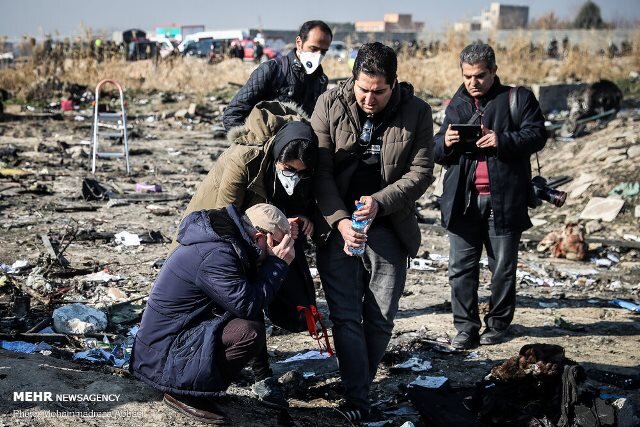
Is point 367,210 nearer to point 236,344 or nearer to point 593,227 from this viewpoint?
point 236,344

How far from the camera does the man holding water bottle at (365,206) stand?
4059mm

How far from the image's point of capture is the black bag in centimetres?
419

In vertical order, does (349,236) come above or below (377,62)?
below

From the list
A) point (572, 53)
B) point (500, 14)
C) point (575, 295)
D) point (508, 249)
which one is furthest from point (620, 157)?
point (500, 14)

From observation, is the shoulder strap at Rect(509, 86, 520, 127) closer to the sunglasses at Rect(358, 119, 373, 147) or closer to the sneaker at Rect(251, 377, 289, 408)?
the sunglasses at Rect(358, 119, 373, 147)

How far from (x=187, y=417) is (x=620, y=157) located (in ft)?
28.4

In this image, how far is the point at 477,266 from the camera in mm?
5496

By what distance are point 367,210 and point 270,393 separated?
1.24m

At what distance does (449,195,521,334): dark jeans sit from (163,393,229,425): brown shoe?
2241mm

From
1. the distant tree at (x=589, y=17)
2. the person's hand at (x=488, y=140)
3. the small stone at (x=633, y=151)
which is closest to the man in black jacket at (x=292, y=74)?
the person's hand at (x=488, y=140)

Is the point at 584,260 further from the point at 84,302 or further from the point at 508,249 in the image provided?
the point at 84,302

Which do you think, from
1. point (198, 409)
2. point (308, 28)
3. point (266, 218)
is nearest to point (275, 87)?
point (308, 28)

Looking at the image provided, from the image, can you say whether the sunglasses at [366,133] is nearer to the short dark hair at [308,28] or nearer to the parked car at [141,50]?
the short dark hair at [308,28]

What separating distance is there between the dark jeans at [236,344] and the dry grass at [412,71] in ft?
54.7
